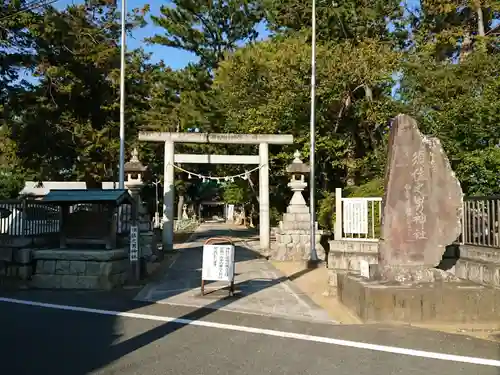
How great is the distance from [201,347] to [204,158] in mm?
14805

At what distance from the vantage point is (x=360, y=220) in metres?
11.4

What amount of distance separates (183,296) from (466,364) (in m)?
5.76

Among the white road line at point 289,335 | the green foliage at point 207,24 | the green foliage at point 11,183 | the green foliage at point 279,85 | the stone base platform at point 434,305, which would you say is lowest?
the white road line at point 289,335

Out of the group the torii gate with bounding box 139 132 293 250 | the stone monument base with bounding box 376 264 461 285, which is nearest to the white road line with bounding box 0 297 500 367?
the stone monument base with bounding box 376 264 461 285

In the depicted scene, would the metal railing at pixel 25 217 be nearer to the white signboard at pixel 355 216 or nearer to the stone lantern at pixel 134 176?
the stone lantern at pixel 134 176

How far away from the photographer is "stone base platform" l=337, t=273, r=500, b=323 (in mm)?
7727

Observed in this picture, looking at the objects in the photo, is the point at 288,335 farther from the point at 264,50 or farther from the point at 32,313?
the point at 264,50

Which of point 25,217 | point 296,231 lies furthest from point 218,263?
point 296,231

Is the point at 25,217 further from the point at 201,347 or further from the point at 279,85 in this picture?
the point at 279,85

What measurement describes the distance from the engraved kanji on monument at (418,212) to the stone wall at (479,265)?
0.67 meters

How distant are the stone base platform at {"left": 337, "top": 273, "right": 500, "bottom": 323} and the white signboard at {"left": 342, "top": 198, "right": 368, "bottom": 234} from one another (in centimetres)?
357

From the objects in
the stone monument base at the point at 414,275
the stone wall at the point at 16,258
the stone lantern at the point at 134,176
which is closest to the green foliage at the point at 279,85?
the stone lantern at the point at 134,176

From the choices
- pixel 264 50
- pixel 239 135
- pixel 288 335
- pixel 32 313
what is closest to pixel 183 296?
pixel 32 313

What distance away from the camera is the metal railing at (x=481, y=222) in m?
8.83
